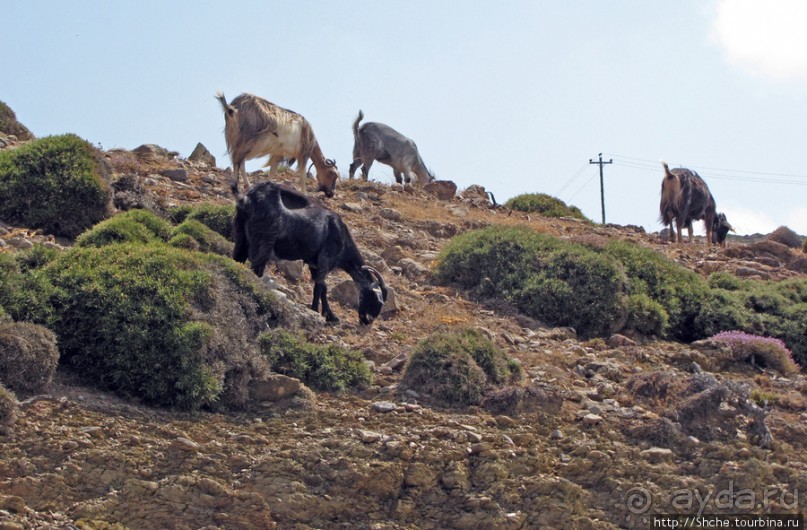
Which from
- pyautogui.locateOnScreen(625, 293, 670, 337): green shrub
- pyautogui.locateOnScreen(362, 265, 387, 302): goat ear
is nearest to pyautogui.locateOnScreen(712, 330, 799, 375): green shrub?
pyautogui.locateOnScreen(625, 293, 670, 337): green shrub

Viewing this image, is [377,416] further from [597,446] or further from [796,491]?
[796,491]

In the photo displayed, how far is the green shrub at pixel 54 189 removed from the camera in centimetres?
1462

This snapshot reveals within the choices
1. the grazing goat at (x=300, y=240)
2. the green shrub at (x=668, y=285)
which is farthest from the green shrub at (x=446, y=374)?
the green shrub at (x=668, y=285)

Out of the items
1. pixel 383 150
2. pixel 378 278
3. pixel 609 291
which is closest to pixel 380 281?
pixel 378 278

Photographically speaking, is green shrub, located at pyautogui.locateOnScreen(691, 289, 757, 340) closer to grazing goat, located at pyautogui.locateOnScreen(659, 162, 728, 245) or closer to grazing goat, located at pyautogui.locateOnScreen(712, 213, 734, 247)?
grazing goat, located at pyautogui.locateOnScreen(659, 162, 728, 245)

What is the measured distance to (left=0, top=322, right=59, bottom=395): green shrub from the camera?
8.87 metres

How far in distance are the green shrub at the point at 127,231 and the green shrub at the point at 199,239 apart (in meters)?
0.20

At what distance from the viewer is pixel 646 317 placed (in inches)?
594

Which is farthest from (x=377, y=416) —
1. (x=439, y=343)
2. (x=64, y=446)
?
(x=64, y=446)

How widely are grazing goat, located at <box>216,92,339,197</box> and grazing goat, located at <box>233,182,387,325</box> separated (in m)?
4.89

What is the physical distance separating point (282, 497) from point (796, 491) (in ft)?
14.1

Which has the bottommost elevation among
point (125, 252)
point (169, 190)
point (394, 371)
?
point (394, 371)

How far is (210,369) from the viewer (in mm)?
9680

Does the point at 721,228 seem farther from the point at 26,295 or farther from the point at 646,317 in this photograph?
the point at 26,295
